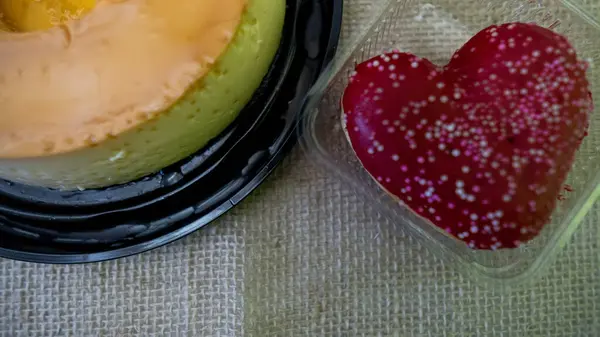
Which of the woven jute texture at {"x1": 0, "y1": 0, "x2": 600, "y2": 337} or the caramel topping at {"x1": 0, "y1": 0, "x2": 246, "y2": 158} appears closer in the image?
the caramel topping at {"x1": 0, "y1": 0, "x2": 246, "y2": 158}

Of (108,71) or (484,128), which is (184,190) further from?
(484,128)

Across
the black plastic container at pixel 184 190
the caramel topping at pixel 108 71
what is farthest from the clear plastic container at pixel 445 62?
the caramel topping at pixel 108 71

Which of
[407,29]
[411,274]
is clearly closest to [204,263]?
[411,274]

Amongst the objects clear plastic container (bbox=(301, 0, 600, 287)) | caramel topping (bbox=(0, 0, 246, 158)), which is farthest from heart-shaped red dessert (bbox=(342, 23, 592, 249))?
caramel topping (bbox=(0, 0, 246, 158))

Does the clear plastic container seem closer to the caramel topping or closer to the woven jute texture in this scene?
the woven jute texture

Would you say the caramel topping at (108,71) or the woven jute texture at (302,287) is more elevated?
the caramel topping at (108,71)

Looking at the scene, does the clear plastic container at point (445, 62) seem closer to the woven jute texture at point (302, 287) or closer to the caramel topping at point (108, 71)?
the woven jute texture at point (302, 287)
